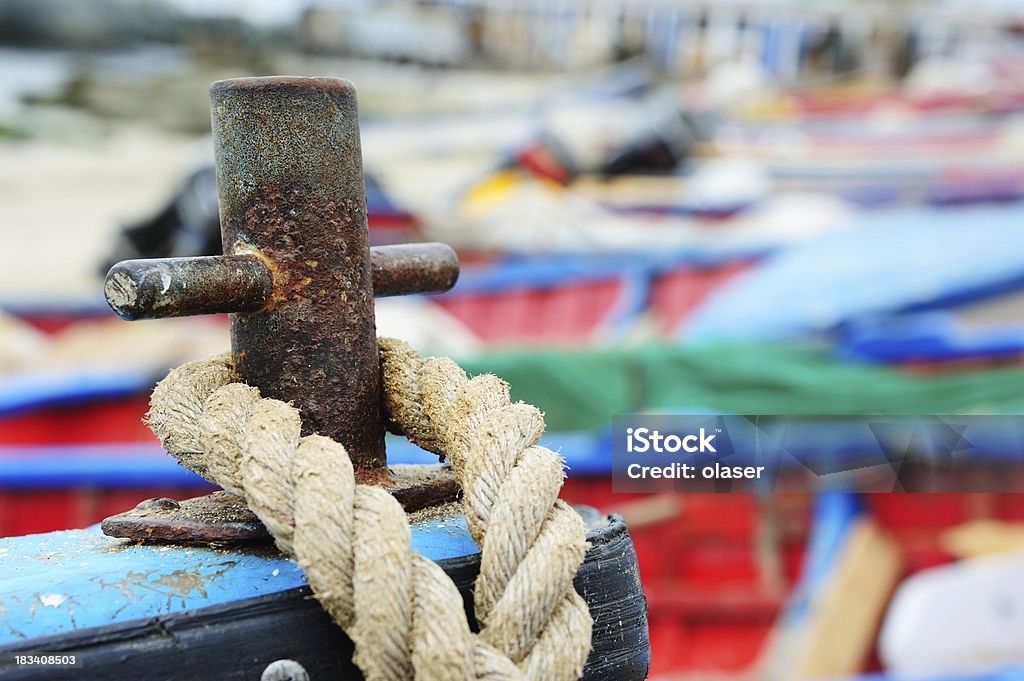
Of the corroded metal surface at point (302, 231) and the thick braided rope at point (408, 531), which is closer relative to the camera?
the thick braided rope at point (408, 531)

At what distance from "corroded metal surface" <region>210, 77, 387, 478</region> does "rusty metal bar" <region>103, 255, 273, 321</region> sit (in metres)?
0.03

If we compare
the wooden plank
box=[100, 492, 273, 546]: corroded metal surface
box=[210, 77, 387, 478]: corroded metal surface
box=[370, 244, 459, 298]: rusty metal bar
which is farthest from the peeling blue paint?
the wooden plank

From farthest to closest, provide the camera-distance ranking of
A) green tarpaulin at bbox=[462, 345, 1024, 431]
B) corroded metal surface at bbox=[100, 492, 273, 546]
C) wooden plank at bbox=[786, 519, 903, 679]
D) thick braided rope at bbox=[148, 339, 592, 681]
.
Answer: green tarpaulin at bbox=[462, 345, 1024, 431], wooden plank at bbox=[786, 519, 903, 679], corroded metal surface at bbox=[100, 492, 273, 546], thick braided rope at bbox=[148, 339, 592, 681]

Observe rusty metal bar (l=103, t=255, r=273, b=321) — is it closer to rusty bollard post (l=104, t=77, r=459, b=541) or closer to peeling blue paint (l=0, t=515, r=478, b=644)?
rusty bollard post (l=104, t=77, r=459, b=541)

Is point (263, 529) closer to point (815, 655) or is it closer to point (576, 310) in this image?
point (815, 655)

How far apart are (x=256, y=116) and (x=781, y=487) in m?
2.63

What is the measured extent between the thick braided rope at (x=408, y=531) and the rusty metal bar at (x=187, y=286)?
0.09m

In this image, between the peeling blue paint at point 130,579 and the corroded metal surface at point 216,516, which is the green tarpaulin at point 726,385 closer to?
the corroded metal surface at point 216,516

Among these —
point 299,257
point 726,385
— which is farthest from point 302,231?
point 726,385

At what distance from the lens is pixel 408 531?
73 cm

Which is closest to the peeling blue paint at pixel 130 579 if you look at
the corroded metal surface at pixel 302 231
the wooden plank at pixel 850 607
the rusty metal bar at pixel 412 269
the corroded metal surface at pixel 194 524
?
the corroded metal surface at pixel 194 524

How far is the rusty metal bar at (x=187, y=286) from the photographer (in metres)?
0.79

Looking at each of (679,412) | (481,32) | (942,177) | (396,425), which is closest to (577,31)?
(481,32)

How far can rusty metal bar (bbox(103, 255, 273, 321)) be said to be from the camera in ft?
2.60
